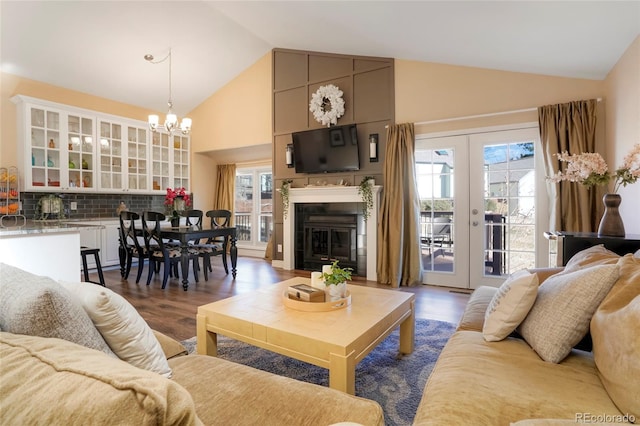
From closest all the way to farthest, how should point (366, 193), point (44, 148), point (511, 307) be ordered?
1. point (511, 307)
2. point (366, 193)
3. point (44, 148)

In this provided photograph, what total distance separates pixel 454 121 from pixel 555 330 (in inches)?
135

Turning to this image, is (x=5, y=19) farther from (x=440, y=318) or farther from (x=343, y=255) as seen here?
(x=440, y=318)

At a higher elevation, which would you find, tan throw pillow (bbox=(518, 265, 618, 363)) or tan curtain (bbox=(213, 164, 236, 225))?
tan curtain (bbox=(213, 164, 236, 225))

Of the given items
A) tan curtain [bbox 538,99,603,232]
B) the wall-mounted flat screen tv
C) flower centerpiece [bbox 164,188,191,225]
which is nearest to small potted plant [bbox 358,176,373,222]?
the wall-mounted flat screen tv

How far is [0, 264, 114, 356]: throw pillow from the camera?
31.7 inches

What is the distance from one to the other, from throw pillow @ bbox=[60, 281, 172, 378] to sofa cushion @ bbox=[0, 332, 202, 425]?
432 mm

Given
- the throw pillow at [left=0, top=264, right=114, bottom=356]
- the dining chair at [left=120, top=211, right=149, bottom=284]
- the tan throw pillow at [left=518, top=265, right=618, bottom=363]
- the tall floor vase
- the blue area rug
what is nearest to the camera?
the throw pillow at [left=0, top=264, right=114, bottom=356]

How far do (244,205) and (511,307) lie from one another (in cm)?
662

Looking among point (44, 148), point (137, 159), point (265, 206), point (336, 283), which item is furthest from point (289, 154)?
point (336, 283)

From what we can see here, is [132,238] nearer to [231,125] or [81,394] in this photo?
[231,125]

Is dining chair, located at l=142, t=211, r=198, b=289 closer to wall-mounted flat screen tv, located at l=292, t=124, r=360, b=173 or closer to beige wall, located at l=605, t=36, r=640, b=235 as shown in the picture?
wall-mounted flat screen tv, located at l=292, t=124, r=360, b=173

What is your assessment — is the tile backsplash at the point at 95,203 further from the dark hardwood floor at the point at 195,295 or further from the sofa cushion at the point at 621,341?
the sofa cushion at the point at 621,341

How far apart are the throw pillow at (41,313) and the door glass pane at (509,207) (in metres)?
4.25

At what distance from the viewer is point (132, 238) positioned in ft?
15.6
